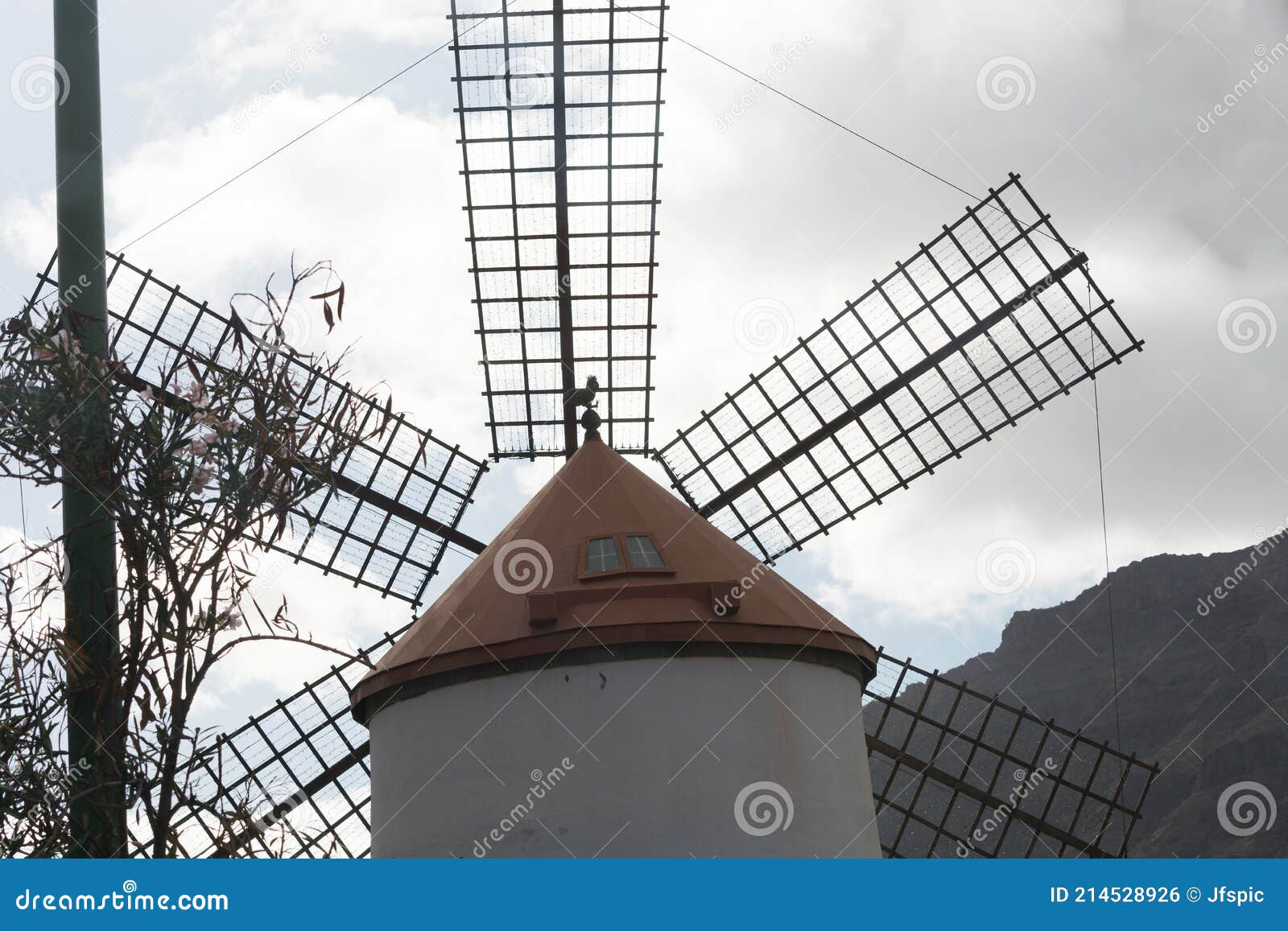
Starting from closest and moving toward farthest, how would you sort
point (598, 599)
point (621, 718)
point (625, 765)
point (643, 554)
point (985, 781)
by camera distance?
point (625, 765), point (621, 718), point (598, 599), point (643, 554), point (985, 781)

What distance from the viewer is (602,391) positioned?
49.9ft

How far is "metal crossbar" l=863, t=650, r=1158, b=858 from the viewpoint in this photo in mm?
14008

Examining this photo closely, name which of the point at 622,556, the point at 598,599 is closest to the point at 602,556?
the point at 622,556

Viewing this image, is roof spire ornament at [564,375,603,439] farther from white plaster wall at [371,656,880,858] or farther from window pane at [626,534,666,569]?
white plaster wall at [371,656,880,858]

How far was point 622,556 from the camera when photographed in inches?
412

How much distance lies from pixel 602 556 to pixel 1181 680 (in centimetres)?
6989

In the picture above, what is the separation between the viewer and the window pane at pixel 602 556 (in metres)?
10.4

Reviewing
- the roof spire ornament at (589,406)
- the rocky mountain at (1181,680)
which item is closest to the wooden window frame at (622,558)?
the roof spire ornament at (589,406)

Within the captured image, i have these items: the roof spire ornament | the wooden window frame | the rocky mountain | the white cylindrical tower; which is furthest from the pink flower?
the rocky mountain

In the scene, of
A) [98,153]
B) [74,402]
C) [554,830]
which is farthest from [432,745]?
[98,153]

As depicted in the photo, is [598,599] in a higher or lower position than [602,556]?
lower

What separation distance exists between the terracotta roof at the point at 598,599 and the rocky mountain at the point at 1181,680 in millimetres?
47858

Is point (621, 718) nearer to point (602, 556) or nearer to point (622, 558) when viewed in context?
point (622, 558)

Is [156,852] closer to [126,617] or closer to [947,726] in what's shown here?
[126,617]
